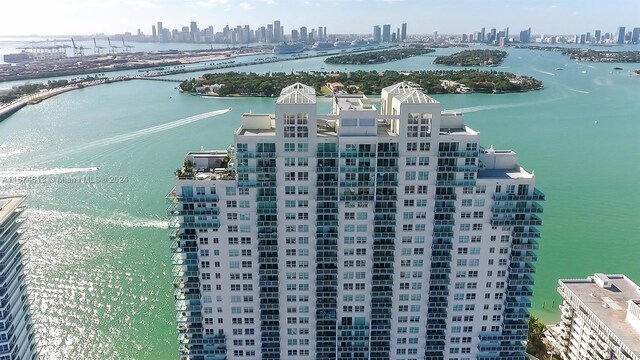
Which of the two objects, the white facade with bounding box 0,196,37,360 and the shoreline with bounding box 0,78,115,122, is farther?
the shoreline with bounding box 0,78,115,122

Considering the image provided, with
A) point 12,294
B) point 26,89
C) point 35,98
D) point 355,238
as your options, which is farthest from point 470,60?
point 12,294

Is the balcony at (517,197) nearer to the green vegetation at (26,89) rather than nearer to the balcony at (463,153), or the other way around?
the balcony at (463,153)

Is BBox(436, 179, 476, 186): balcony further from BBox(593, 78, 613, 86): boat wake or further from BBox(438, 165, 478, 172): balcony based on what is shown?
BBox(593, 78, 613, 86): boat wake

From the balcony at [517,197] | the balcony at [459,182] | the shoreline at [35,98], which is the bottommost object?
the shoreline at [35,98]

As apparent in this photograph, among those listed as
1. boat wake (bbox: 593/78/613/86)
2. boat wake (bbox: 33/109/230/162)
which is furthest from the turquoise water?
boat wake (bbox: 593/78/613/86)

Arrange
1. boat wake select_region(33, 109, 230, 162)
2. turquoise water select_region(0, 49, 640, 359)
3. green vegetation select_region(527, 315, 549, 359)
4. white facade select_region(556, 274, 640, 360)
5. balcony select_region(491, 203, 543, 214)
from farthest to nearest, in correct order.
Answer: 1. boat wake select_region(33, 109, 230, 162)
2. turquoise water select_region(0, 49, 640, 359)
3. green vegetation select_region(527, 315, 549, 359)
4. white facade select_region(556, 274, 640, 360)
5. balcony select_region(491, 203, 543, 214)

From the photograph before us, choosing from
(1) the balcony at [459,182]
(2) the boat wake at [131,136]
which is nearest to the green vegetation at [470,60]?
(2) the boat wake at [131,136]
